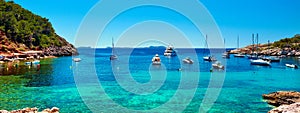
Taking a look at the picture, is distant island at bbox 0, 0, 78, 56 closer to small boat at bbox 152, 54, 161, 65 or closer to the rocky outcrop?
the rocky outcrop

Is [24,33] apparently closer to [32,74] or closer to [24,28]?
[24,28]

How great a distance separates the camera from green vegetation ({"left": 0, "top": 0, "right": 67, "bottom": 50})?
4321 inches

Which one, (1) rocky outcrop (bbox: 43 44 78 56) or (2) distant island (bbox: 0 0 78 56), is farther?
(1) rocky outcrop (bbox: 43 44 78 56)

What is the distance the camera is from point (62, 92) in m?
36.3

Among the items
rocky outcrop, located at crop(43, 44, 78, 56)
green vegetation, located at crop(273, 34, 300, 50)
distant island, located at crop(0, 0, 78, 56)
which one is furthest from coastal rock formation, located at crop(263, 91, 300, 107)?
green vegetation, located at crop(273, 34, 300, 50)

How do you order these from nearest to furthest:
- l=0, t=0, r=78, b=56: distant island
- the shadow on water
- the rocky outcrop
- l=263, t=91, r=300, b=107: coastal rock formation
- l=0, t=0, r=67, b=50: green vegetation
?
l=263, t=91, r=300, b=107: coastal rock formation → the shadow on water → l=0, t=0, r=78, b=56: distant island → l=0, t=0, r=67, b=50: green vegetation → the rocky outcrop

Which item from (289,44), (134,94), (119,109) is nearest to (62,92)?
(134,94)

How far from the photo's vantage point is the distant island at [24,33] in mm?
103863

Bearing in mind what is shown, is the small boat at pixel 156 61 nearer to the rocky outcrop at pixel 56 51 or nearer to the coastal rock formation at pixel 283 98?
the rocky outcrop at pixel 56 51

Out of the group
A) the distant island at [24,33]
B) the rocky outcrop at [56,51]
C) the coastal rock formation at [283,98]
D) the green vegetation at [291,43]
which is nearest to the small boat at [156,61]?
the distant island at [24,33]

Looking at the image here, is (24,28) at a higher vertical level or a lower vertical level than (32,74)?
higher

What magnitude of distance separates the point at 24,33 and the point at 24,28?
5889mm

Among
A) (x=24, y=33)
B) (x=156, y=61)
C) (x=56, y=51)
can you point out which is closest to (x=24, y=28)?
(x=24, y=33)

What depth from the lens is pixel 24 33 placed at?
11438 centimetres
